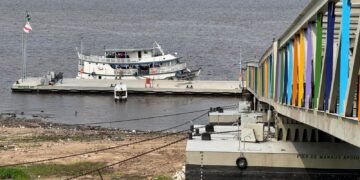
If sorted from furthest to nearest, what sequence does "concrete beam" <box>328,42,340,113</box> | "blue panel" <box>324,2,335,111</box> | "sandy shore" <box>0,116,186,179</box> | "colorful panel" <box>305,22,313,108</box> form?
"sandy shore" <box>0,116,186,179</box>, "colorful panel" <box>305,22,313,108</box>, "blue panel" <box>324,2,335,111</box>, "concrete beam" <box>328,42,340,113</box>

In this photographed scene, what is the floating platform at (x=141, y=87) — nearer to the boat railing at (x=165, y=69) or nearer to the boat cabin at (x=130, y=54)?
the boat railing at (x=165, y=69)

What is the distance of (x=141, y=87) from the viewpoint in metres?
60.6

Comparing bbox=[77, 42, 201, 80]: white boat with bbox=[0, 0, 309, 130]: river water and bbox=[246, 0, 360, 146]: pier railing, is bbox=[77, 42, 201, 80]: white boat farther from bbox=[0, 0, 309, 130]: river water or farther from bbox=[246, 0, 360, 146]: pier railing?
bbox=[246, 0, 360, 146]: pier railing

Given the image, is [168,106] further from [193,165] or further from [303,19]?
[303,19]

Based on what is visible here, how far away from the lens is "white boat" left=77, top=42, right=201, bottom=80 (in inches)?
2655

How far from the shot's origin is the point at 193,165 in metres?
19.3

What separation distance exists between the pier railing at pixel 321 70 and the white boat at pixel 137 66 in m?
46.6

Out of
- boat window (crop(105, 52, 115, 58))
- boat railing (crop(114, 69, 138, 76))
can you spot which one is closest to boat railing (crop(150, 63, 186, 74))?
boat railing (crop(114, 69, 138, 76))

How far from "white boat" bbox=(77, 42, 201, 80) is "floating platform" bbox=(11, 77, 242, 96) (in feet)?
10.6

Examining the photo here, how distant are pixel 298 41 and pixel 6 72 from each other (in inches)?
2486

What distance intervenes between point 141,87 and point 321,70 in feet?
Answer: 158

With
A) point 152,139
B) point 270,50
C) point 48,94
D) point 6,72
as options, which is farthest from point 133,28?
point 270,50

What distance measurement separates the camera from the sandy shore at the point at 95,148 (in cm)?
2414

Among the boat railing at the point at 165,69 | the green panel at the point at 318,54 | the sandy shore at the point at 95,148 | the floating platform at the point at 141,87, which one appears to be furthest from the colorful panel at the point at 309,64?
the boat railing at the point at 165,69
